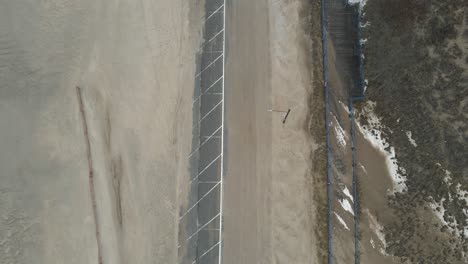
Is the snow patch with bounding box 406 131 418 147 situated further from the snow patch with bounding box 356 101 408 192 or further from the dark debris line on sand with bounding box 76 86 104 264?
the dark debris line on sand with bounding box 76 86 104 264

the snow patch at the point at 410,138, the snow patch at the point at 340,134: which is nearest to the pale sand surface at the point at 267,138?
the snow patch at the point at 340,134

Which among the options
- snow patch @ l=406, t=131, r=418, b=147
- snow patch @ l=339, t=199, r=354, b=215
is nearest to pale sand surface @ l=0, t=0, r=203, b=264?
snow patch @ l=339, t=199, r=354, b=215

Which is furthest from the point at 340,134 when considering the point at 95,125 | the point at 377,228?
the point at 95,125

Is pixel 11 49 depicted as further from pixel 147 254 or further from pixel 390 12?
pixel 390 12

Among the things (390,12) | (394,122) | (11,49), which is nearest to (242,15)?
(390,12)

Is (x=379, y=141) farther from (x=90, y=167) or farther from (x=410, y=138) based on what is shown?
(x=90, y=167)

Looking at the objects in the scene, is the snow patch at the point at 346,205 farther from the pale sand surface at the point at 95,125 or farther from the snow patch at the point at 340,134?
the pale sand surface at the point at 95,125
